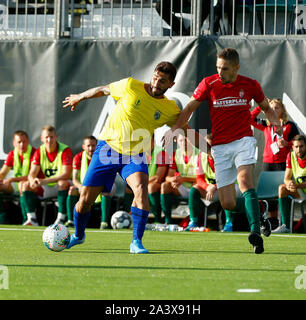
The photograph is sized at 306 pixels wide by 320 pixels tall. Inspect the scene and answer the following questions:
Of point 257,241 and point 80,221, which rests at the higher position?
point 80,221

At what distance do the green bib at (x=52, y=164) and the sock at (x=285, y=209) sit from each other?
392 cm

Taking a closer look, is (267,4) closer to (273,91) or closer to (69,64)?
(273,91)

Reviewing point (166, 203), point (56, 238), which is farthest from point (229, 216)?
point (56, 238)

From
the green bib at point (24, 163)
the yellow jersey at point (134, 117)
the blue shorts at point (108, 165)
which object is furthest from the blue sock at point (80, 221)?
the green bib at point (24, 163)

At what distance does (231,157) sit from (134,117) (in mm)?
1211

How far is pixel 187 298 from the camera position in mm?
4551

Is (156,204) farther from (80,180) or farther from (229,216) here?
(80,180)

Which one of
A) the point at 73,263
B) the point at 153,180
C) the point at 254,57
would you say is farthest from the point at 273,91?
the point at 73,263

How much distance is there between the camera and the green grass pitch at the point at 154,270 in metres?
4.75

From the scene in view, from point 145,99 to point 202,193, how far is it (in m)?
4.69

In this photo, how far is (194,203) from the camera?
1209 centimetres

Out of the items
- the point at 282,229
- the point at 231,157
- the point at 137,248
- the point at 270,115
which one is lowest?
the point at 137,248

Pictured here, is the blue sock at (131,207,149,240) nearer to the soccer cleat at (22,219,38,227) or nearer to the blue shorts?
the blue shorts

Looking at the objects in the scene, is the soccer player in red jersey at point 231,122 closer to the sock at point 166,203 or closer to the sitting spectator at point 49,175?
the sock at point 166,203
